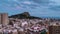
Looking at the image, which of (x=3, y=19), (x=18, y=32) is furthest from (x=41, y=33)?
(x=3, y=19)

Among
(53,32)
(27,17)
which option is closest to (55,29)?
(53,32)

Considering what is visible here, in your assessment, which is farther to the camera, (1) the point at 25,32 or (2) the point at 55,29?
(1) the point at 25,32

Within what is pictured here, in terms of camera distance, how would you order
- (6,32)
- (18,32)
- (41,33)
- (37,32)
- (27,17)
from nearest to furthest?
(41,33) → (37,32) → (18,32) → (6,32) → (27,17)

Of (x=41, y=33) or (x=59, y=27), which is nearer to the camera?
(x=59, y=27)

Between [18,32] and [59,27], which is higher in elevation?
[59,27]

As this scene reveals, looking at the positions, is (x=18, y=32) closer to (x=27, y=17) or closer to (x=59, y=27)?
(x=59, y=27)

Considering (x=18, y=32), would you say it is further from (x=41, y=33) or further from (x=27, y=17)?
(x=27, y=17)

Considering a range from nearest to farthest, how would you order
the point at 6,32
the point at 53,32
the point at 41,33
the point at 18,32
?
the point at 53,32
the point at 41,33
the point at 18,32
the point at 6,32

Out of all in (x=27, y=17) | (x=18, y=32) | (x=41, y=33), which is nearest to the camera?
(x=41, y=33)

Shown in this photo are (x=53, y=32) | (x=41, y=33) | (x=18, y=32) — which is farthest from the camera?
(x=18, y=32)
